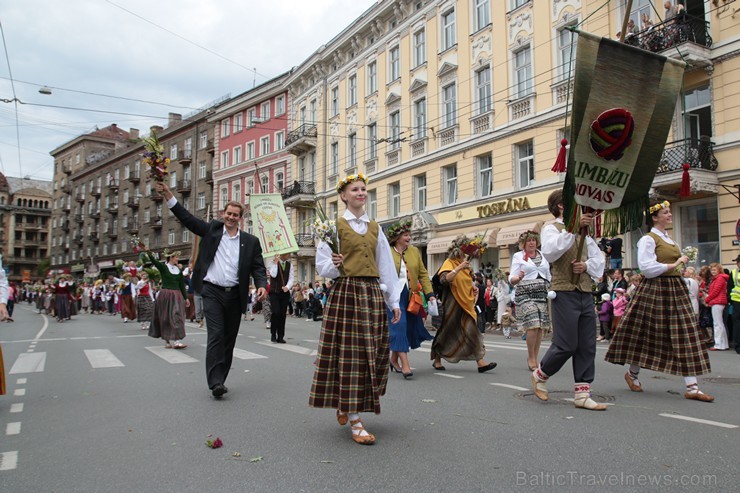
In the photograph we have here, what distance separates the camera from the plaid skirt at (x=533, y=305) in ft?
25.5

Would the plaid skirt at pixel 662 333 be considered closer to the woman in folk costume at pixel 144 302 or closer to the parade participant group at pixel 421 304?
the parade participant group at pixel 421 304

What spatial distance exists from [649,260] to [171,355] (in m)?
7.94

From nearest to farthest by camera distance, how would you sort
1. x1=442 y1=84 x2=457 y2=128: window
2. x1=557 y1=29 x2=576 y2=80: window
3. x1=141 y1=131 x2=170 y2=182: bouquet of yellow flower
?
x1=141 y1=131 x2=170 y2=182: bouquet of yellow flower < x1=557 y1=29 x2=576 y2=80: window < x1=442 y1=84 x2=457 y2=128: window

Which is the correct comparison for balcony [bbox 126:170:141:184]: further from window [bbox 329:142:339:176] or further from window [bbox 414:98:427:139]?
Result: window [bbox 414:98:427:139]

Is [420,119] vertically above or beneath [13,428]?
above

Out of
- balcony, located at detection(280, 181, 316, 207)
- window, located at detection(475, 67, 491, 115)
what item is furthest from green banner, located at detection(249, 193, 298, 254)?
balcony, located at detection(280, 181, 316, 207)

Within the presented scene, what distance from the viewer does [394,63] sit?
1242 inches

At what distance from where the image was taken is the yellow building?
1723 centimetres

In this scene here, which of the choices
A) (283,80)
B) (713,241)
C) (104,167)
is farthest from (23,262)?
(713,241)

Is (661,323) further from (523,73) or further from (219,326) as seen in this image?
(523,73)

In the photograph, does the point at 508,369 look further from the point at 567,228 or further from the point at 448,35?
the point at 448,35

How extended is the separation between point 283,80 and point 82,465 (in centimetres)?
4205

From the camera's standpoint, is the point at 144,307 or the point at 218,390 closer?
the point at 218,390

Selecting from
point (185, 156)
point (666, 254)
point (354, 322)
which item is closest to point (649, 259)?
point (666, 254)
